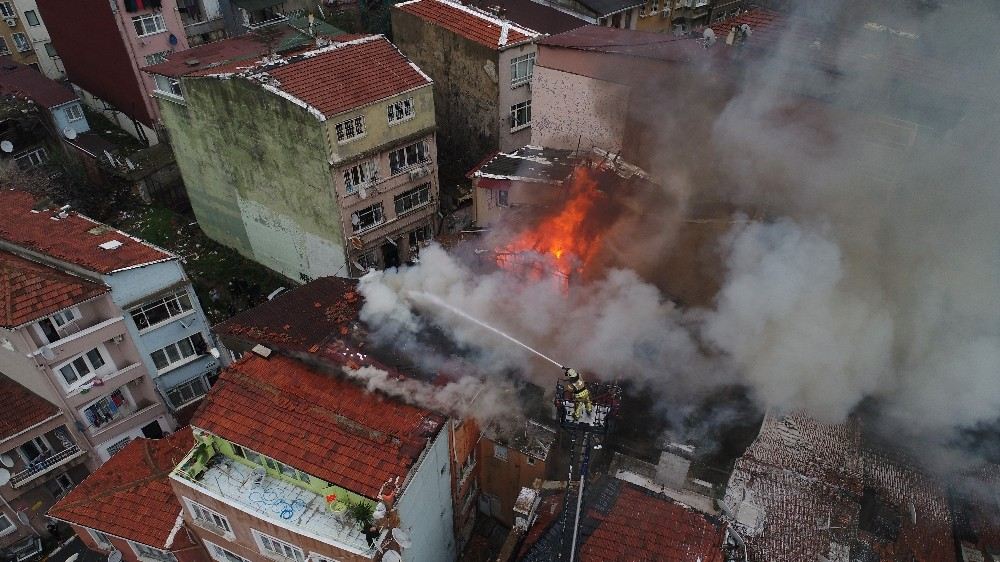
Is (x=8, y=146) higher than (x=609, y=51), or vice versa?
(x=609, y=51)

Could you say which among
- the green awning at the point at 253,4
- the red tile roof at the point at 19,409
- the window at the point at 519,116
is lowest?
the red tile roof at the point at 19,409

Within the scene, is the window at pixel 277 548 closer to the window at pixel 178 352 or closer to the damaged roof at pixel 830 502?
the window at pixel 178 352

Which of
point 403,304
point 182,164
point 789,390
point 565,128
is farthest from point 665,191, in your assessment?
point 182,164

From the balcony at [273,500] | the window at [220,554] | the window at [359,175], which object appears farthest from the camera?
the window at [359,175]

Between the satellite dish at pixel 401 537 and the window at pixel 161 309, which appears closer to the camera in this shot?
the satellite dish at pixel 401 537

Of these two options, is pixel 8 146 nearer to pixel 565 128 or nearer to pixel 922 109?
pixel 565 128

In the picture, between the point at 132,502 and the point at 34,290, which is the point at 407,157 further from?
the point at 132,502

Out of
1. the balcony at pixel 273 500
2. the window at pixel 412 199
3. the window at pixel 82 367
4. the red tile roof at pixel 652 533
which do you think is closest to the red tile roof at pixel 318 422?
the balcony at pixel 273 500
